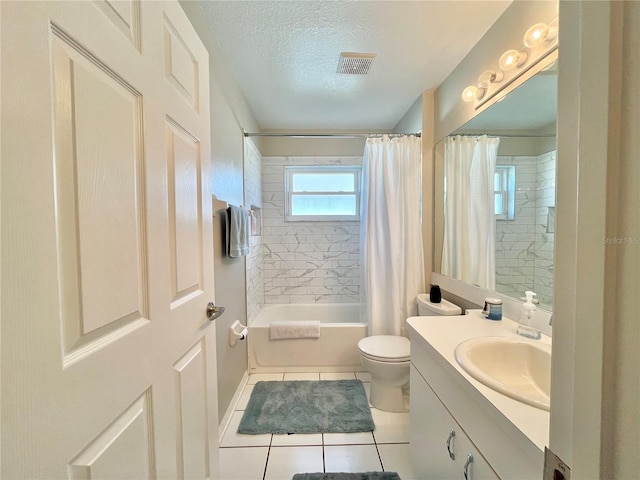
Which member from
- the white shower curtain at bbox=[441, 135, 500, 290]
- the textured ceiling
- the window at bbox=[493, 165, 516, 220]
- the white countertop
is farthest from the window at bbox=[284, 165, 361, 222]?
the white countertop

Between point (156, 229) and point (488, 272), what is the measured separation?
69.4 inches

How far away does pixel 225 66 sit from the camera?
186 cm

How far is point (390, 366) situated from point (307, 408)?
688mm

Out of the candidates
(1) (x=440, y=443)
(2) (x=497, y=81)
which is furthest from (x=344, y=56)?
(1) (x=440, y=443)

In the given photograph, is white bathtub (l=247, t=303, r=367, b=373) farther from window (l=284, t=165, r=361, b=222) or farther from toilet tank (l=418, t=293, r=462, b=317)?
window (l=284, t=165, r=361, b=222)

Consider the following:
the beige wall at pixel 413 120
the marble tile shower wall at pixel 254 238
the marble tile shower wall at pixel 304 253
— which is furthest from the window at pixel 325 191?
the beige wall at pixel 413 120

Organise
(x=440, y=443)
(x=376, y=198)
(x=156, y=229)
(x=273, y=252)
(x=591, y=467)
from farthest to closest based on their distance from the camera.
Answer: (x=273, y=252) < (x=376, y=198) < (x=440, y=443) < (x=156, y=229) < (x=591, y=467)

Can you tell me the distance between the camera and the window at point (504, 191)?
146cm

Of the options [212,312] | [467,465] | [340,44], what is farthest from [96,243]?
[340,44]

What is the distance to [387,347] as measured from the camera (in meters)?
2.01

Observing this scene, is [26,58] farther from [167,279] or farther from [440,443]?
[440,443]

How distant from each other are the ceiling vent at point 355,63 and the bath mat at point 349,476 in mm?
2541

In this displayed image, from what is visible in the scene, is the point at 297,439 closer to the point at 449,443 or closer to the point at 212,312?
the point at 449,443

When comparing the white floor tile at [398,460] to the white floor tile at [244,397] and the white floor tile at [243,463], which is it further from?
the white floor tile at [244,397]
